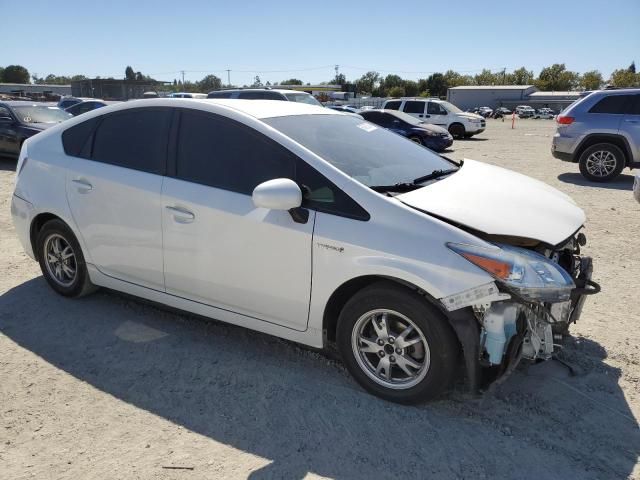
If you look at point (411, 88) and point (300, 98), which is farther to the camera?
point (411, 88)

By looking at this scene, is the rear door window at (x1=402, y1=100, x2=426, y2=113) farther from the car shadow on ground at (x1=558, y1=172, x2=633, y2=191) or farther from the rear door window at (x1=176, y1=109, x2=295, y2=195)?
the rear door window at (x1=176, y1=109, x2=295, y2=195)

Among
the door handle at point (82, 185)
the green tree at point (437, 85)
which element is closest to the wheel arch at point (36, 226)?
the door handle at point (82, 185)

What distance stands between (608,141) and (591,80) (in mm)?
120053

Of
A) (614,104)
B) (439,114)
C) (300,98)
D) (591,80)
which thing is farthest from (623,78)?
(614,104)

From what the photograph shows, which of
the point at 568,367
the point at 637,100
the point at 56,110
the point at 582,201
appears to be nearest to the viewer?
the point at 568,367

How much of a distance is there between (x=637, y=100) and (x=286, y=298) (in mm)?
9730

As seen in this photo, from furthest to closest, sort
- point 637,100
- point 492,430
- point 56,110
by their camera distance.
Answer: point 56,110 → point 637,100 → point 492,430

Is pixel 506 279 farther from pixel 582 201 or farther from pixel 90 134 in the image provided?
Answer: pixel 582 201

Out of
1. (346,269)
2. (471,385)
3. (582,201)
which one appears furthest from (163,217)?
(582,201)

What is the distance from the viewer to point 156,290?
369 centimetres

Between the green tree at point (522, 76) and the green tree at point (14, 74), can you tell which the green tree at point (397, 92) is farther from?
the green tree at point (14, 74)

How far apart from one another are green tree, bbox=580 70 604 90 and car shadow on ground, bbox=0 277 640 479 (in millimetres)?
126086

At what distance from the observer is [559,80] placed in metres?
115

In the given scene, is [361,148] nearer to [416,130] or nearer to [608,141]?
[608,141]
